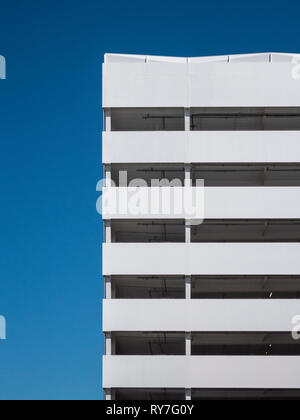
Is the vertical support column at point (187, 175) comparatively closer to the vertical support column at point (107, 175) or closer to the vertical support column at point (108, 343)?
the vertical support column at point (107, 175)

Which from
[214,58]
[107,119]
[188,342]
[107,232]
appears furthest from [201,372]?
[214,58]

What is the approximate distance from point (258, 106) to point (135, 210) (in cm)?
897

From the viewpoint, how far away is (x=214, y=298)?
2165 inches

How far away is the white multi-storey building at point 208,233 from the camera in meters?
49.8

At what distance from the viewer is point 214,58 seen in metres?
52.7

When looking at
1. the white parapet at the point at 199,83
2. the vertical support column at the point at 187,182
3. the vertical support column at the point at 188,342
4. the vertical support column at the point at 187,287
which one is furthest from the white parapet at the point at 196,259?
the white parapet at the point at 199,83

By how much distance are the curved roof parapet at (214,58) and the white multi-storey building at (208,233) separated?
0.06 m

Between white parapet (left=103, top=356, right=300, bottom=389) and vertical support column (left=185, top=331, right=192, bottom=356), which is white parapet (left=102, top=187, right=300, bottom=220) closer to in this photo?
vertical support column (left=185, top=331, right=192, bottom=356)

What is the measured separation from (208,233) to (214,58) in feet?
33.0

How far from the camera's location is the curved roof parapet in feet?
172

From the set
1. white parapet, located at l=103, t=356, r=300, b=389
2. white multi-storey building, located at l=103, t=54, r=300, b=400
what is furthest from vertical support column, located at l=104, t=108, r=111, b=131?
white parapet, located at l=103, t=356, r=300, b=389

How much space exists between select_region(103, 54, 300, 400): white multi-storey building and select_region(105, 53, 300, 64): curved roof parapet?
0.20 feet
